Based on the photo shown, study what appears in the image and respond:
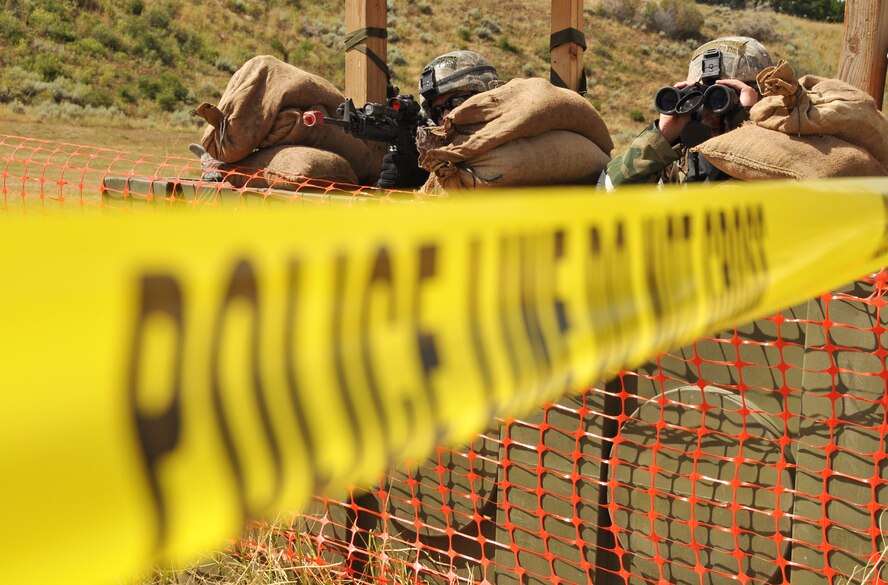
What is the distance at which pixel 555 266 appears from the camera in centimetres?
68

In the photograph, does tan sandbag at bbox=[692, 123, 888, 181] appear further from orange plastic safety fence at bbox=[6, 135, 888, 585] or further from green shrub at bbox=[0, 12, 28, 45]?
green shrub at bbox=[0, 12, 28, 45]

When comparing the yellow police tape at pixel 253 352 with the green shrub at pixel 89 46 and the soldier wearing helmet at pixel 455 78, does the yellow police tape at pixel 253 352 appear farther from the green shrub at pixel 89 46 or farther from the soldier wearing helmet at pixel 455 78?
the green shrub at pixel 89 46

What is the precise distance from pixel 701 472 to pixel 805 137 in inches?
52.1

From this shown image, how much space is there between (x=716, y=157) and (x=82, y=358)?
9.05 feet

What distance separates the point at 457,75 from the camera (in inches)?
173

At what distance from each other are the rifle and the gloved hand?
1.3 inches

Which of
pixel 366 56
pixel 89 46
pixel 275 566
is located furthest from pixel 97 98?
pixel 275 566

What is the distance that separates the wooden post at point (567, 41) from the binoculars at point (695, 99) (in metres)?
1.90

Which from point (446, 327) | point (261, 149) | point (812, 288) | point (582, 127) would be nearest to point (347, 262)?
point (446, 327)

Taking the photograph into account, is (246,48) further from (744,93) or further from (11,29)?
(744,93)

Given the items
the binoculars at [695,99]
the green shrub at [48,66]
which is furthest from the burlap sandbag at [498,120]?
the green shrub at [48,66]

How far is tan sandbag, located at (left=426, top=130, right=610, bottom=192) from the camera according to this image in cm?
322

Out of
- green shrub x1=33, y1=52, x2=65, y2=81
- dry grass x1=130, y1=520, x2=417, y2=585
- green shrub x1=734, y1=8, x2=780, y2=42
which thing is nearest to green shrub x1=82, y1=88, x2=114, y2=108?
green shrub x1=33, y1=52, x2=65, y2=81

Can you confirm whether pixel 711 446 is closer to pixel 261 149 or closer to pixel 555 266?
pixel 555 266
